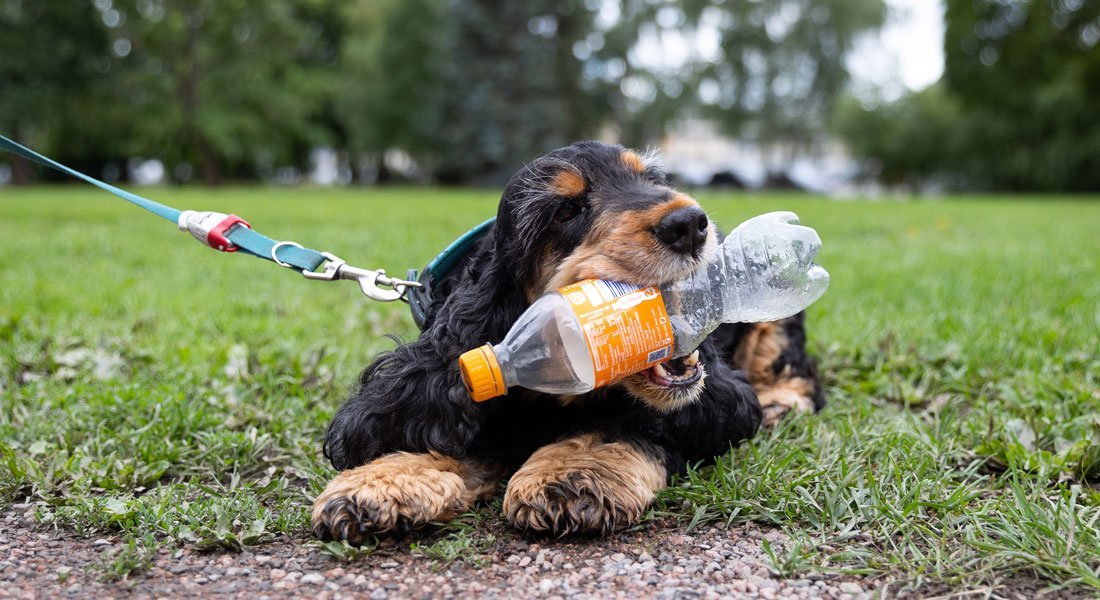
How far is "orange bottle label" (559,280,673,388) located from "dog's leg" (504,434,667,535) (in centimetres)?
30

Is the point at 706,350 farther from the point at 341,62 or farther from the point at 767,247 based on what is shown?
the point at 341,62

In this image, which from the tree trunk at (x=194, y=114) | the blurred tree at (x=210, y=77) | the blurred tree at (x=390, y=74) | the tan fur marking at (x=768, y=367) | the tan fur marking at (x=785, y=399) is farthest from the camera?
the blurred tree at (x=390, y=74)

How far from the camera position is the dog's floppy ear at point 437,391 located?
2.78m

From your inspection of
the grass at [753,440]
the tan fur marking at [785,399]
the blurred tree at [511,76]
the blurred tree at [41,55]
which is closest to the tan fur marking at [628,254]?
the grass at [753,440]

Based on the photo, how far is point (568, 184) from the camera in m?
2.84

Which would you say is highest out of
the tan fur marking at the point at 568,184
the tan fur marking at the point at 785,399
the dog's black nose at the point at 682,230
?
the tan fur marking at the point at 568,184

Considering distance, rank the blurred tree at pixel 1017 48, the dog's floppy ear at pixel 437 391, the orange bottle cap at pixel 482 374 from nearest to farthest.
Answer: the orange bottle cap at pixel 482 374, the dog's floppy ear at pixel 437 391, the blurred tree at pixel 1017 48

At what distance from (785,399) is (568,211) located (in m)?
1.54

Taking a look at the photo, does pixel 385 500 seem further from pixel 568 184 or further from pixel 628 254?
pixel 568 184

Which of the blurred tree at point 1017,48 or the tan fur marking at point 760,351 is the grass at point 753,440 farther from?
the blurred tree at point 1017,48

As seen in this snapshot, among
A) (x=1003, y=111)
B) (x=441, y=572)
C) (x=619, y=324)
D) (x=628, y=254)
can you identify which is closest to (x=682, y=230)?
(x=628, y=254)

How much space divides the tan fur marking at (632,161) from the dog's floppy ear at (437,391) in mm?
453

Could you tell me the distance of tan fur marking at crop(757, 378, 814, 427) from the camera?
3719mm

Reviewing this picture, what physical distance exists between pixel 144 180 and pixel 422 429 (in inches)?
2040
